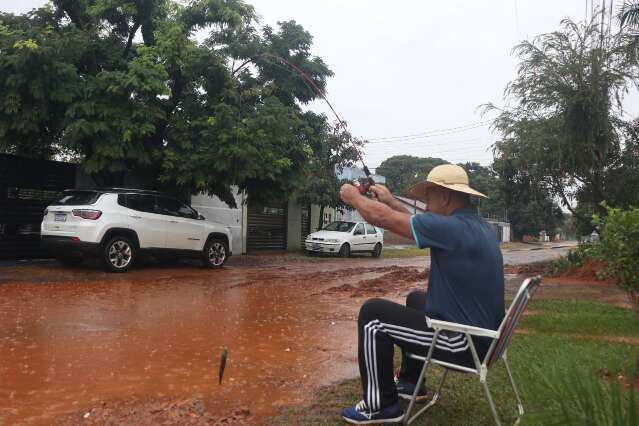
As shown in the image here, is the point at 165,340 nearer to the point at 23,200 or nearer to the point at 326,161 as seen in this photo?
the point at 23,200

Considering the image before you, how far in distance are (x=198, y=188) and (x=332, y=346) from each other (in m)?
9.83

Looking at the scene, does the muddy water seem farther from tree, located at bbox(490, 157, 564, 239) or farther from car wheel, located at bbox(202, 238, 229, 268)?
tree, located at bbox(490, 157, 564, 239)

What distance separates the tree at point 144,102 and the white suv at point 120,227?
1.06m

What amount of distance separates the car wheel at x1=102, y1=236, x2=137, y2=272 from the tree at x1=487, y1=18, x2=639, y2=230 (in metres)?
9.89

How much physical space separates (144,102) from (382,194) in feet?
33.4

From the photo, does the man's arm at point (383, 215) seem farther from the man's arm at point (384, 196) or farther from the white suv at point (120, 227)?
the white suv at point (120, 227)

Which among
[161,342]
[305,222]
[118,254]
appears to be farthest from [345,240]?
[161,342]

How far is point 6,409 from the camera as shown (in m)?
3.71

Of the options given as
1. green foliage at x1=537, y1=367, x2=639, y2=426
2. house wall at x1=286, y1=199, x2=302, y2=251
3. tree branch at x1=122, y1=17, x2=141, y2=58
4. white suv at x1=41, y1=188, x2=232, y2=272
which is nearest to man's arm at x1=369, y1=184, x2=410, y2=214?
green foliage at x1=537, y1=367, x2=639, y2=426

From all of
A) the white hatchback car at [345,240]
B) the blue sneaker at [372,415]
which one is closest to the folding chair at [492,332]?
the blue sneaker at [372,415]

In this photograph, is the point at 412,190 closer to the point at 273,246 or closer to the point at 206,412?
the point at 206,412

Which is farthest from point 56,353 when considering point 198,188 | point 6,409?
point 198,188

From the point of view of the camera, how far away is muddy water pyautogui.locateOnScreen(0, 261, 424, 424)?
161 inches

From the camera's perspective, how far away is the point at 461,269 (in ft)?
10.5
